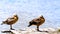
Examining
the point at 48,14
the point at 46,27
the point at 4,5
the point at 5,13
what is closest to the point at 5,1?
the point at 4,5

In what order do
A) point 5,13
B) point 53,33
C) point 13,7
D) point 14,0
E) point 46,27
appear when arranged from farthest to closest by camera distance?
point 14,0
point 13,7
point 5,13
point 46,27
point 53,33

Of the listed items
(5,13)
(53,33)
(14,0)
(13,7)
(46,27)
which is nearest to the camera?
(53,33)

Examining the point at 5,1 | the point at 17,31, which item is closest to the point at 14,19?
the point at 17,31

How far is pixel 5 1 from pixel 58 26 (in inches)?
89.0

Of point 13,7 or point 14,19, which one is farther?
point 13,7

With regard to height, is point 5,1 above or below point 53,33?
above

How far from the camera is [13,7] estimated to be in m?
5.76

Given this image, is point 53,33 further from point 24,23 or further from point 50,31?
point 24,23

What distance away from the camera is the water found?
454 cm

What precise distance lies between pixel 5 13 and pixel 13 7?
26.1 inches

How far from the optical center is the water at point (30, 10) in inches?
179

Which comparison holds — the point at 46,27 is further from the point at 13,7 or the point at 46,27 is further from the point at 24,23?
the point at 13,7

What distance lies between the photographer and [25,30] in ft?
13.1

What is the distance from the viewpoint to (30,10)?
5488mm
